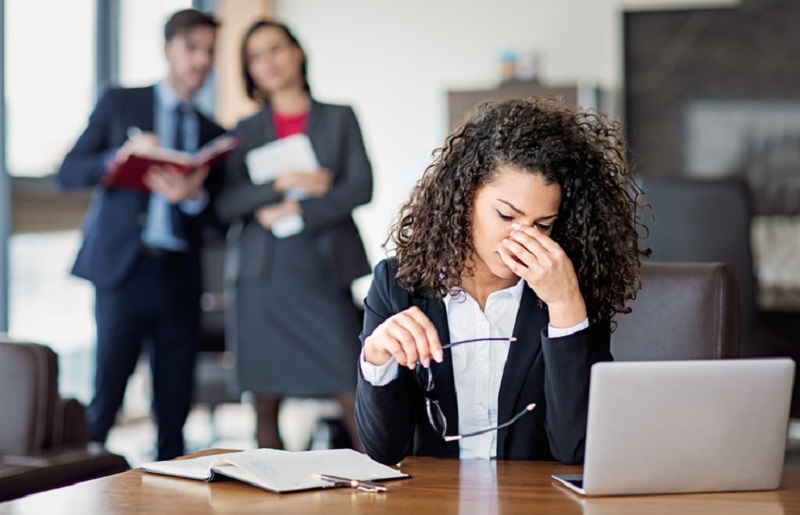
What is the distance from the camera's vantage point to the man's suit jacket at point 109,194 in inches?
139

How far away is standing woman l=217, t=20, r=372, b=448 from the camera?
3516 millimetres

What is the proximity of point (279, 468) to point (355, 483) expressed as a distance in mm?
122

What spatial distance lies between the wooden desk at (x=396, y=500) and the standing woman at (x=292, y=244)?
79.9 inches

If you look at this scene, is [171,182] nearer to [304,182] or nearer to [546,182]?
[304,182]

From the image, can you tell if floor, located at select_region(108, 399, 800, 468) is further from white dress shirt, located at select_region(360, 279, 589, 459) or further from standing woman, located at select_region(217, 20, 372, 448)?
white dress shirt, located at select_region(360, 279, 589, 459)

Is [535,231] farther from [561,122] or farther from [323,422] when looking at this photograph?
[323,422]

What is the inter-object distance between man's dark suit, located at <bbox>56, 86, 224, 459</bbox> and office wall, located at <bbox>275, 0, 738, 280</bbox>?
9.16ft

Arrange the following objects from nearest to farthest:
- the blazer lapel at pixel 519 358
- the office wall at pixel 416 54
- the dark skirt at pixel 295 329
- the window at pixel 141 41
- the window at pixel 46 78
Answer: the blazer lapel at pixel 519 358, the dark skirt at pixel 295 329, the window at pixel 46 78, the window at pixel 141 41, the office wall at pixel 416 54

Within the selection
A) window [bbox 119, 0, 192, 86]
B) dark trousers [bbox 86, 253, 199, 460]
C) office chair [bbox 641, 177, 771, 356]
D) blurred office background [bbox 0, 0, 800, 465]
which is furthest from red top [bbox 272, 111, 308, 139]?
window [bbox 119, 0, 192, 86]

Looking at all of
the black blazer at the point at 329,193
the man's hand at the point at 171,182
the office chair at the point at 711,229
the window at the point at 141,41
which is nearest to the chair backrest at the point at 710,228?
the office chair at the point at 711,229

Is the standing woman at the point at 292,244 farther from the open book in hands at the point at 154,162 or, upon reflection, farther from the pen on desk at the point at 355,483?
the pen on desk at the point at 355,483

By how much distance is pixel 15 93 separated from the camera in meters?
4.81

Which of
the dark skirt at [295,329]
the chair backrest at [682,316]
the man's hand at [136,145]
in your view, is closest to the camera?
the chair backrest at [682,316]

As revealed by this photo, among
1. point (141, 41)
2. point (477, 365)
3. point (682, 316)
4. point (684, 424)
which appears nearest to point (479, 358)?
point (477, 365)
